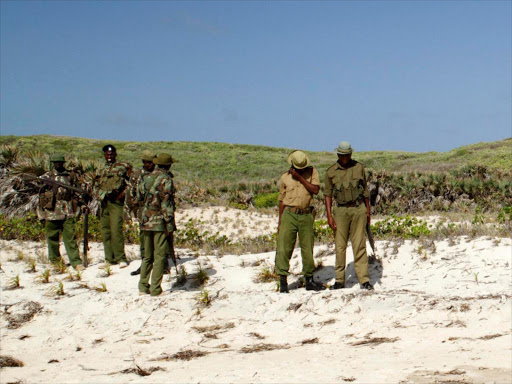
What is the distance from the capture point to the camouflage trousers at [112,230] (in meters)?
10.1

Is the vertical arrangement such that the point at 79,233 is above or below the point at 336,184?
below

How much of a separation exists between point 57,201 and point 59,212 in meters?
0.20

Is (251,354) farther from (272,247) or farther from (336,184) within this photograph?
(272,247)

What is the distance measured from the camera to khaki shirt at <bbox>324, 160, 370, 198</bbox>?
7777mm

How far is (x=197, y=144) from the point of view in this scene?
53.2 meters

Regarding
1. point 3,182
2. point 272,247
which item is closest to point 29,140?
point 3,182

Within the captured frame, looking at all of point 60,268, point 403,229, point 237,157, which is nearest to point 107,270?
point 60,268

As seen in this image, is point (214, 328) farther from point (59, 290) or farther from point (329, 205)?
point (59, 290)

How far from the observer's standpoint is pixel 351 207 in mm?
7887

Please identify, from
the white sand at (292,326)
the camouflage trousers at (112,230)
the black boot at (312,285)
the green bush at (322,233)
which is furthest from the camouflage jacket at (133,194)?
the green bush at (322,233)

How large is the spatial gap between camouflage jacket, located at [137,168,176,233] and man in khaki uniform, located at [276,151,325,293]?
164cm

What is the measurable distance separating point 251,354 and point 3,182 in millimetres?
12373

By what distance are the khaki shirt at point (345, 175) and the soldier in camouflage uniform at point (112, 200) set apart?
396 centimetres

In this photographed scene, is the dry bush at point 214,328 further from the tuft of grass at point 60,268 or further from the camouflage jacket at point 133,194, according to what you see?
the tuft of grass at point 60,268
